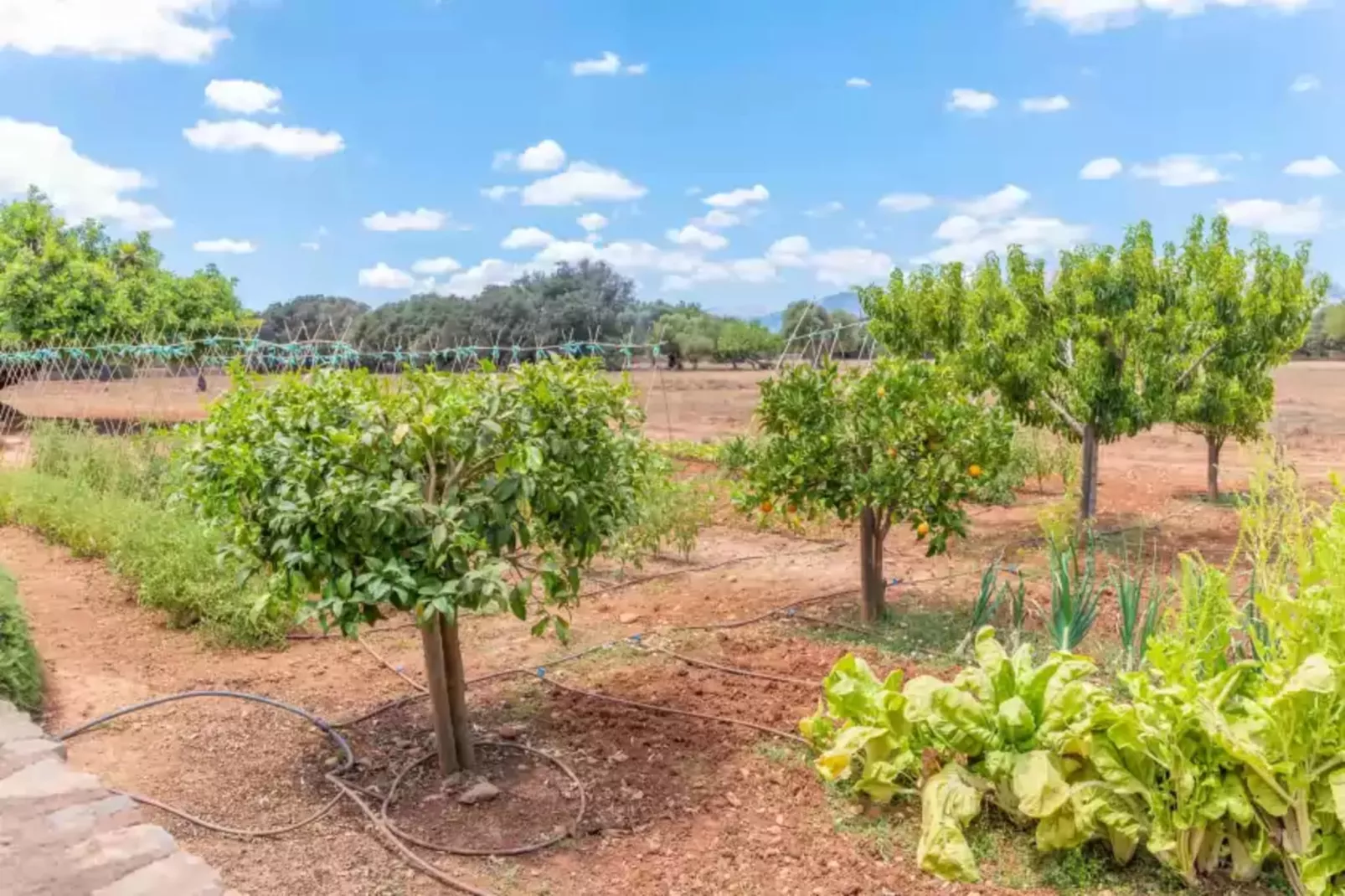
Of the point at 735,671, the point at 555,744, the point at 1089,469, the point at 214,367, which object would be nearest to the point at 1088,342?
the point at 1089,469

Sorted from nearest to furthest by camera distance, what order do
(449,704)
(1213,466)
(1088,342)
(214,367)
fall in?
(449,704), (1088,342), (1213,466), (214,367)

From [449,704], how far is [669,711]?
95 centimetres

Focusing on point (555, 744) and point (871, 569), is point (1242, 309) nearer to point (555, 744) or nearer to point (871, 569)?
point (871, 569)

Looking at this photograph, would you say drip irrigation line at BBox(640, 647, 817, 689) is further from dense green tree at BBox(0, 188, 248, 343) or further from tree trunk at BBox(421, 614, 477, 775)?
dense green tree at BBox(0, 188, 248, 343)

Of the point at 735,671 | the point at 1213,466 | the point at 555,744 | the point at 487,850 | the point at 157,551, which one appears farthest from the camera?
the point at 1213,466

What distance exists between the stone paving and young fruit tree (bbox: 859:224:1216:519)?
21.4 ft

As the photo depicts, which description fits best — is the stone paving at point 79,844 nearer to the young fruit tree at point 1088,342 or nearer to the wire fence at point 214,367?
the wire fence at point 214,367

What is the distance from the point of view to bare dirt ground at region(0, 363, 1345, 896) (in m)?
3.12

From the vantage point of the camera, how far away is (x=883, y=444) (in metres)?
5.36

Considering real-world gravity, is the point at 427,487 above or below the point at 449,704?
above

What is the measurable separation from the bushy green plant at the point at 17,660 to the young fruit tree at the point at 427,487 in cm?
136

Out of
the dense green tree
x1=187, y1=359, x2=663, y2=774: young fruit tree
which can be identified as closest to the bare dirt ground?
x1=187, y1=359, x2=663, y2=774: young fruit tree

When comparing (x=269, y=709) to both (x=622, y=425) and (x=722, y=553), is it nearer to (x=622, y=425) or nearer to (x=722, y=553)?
(x=622, y=425)

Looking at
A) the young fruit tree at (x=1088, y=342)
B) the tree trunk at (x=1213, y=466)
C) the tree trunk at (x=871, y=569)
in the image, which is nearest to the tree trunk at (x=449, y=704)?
the tree trunk at (x=871, y=569)
